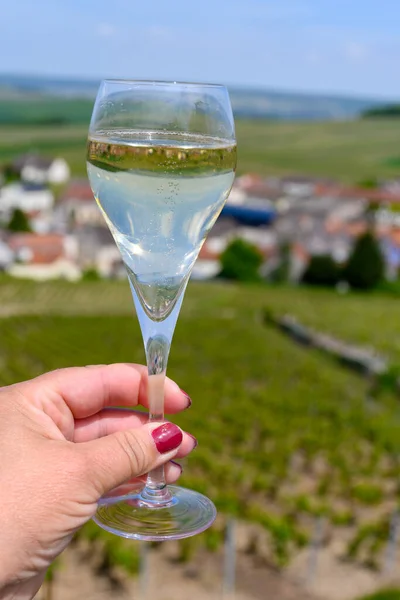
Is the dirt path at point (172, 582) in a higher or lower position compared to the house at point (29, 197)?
higher

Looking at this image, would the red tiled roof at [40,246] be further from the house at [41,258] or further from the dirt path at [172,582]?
the dirt path at [172,582]

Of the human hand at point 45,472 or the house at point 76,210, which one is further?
the house at point 76,210

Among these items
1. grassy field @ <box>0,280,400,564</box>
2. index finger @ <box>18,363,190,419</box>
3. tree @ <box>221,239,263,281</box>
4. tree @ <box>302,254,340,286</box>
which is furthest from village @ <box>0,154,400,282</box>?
index finger @ <box>18,363,190,419</box>

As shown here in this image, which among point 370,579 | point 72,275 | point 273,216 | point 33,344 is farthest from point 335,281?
point 370,579

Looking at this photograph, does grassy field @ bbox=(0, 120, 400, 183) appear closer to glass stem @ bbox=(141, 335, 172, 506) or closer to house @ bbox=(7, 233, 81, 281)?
house @ bbox=(7, 233, 81, 281)

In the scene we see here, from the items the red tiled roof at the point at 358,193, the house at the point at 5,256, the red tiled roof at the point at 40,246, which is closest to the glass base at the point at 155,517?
the red tiled roof at the point at 40,246

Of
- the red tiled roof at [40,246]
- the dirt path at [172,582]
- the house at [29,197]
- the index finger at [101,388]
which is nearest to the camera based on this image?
the index finger at [101,388]

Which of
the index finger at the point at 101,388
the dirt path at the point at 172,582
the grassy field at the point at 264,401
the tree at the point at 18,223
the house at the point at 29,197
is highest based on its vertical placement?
the index finger at the point at 101,388
